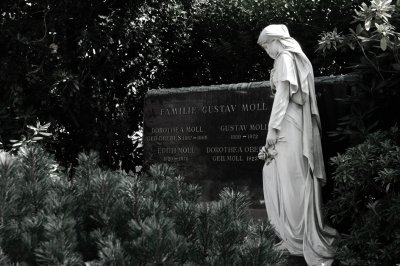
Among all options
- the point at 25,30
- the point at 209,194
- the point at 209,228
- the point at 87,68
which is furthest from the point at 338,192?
the point at 25,30

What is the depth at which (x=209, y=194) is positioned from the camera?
8.27m

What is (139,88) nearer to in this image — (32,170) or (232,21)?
(232,21)

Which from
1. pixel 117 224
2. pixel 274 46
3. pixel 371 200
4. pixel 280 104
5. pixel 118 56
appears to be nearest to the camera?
pixel 117 224

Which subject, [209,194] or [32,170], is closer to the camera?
[32,170]

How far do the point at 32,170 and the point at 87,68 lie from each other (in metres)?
8.65

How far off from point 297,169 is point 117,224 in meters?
4.82

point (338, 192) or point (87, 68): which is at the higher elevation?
point (87, 68)

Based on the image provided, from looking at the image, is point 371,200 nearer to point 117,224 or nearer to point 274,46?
point 274,46

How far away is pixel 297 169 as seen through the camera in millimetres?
6188

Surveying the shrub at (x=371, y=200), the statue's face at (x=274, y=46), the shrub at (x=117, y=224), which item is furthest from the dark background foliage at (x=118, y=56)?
the shrub at (x=117, y=224)

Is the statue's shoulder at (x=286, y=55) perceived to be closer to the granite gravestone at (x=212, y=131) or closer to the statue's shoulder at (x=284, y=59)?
the statue's shoulder at (x=284, y=59)

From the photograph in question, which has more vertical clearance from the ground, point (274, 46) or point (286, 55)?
point (274, 46)

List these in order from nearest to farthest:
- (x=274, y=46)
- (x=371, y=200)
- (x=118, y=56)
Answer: (x=371, y=200), (x=274, y=46), (x=118, y=56)

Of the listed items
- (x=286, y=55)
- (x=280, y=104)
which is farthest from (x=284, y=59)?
(x=280, y=104)
